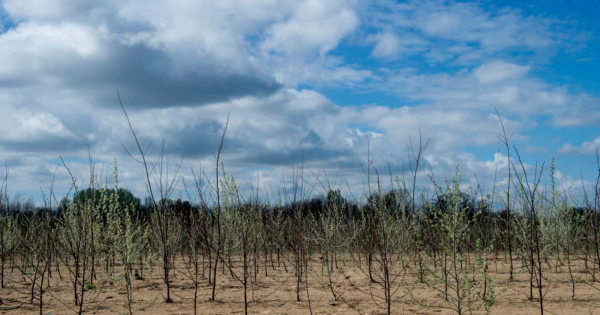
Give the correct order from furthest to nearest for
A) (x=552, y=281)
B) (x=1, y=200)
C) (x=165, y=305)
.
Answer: (x=1, y=200)
(x=552, y=281)
(x=165, y=305)

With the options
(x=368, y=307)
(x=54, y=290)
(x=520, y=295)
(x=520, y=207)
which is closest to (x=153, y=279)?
(x=54, y=290)

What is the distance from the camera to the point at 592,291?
8930mm

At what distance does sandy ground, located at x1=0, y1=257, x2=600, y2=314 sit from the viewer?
7805 mm

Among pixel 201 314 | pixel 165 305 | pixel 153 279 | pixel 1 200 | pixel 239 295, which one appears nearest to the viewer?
pixel 201 314

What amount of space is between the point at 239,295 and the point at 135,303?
75.9 inches

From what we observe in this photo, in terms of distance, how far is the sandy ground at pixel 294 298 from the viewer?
7805 mm

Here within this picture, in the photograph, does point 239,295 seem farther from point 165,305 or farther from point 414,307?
point 414,307

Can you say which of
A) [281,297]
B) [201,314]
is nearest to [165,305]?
[201,314]

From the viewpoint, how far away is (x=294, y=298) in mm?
8852

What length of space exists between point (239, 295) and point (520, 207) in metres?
6.86

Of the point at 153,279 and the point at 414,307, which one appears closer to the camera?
the point at 414,307

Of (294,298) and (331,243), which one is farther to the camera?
(331,243)

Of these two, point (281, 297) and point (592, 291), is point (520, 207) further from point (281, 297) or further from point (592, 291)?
point (281, 297)

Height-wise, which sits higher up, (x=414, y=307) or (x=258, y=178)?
(x=258, y=178)
